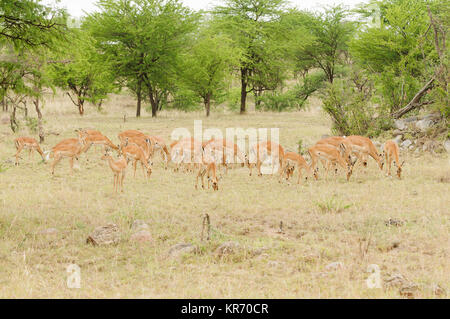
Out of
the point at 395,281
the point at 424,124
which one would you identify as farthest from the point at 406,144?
the point at 395,281

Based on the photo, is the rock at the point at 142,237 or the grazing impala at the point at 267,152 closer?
the rock at the point at 142,237

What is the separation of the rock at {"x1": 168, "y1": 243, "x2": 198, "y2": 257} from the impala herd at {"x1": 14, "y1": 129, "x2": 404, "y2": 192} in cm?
413

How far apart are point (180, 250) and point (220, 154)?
7.46m

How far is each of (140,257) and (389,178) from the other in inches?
318

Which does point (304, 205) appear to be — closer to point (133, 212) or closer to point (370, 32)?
point (133, 212)

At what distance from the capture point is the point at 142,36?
31.4m

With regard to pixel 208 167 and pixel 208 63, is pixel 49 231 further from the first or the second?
pixel 208 63

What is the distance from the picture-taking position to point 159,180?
12625mm

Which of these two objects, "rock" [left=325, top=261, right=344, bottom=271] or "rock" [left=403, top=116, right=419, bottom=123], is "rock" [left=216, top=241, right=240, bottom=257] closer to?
"rock" [left=325, top=261, right=344, bottom=271]

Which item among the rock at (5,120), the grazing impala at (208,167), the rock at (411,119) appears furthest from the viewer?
the rock at (5,120)

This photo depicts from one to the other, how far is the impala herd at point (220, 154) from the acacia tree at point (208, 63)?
1845cm

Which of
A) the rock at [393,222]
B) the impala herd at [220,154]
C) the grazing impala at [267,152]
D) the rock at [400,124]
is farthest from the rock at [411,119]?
the rock at [393,222]

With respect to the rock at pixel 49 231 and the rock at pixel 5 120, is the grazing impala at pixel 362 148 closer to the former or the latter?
the rock at pixel 49 231

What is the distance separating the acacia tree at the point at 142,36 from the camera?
103ft
